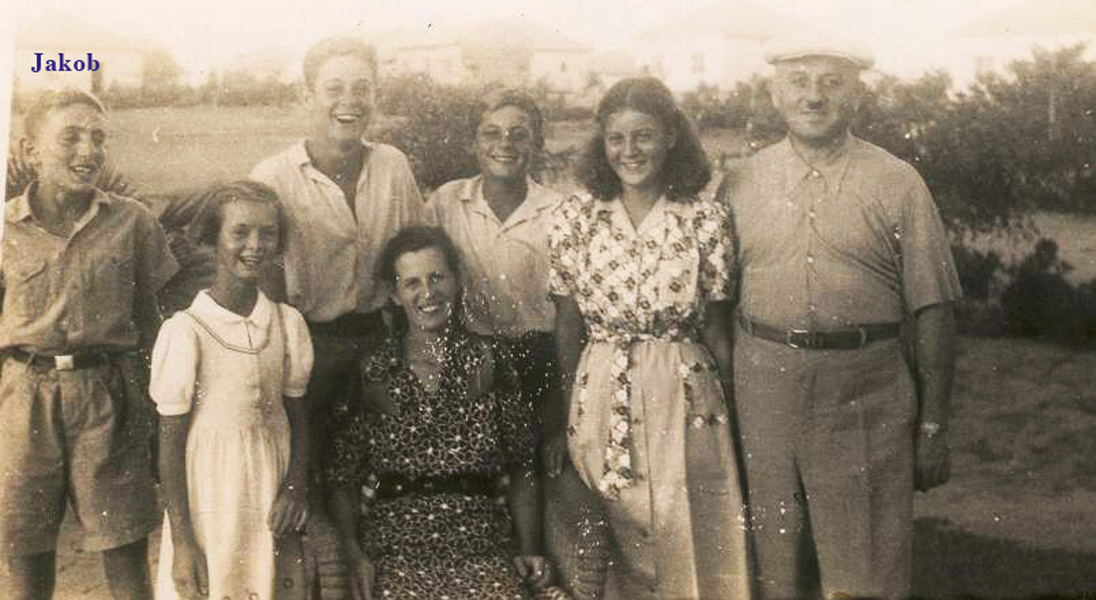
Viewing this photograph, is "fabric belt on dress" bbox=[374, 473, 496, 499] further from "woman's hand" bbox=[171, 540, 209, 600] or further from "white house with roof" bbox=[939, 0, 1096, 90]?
"white house with roof" bbox=[939, 0, 1096, 90]

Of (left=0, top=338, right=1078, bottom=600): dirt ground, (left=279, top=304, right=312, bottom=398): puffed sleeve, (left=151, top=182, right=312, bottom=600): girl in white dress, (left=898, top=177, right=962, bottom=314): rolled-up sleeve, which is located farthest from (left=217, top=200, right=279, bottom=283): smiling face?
(left=898, top=177, right=962, bottom=314): rolled-up sleeve

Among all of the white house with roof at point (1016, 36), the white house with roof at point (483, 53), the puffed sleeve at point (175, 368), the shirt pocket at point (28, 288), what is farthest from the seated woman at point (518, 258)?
the white house with roof at point (1016, 36)

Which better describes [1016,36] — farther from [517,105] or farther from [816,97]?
[517,105]

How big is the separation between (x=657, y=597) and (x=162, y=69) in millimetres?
2129

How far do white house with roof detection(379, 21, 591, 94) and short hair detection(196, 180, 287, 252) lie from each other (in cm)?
51

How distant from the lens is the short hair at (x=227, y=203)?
349cm

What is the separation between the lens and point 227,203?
349 centimetres

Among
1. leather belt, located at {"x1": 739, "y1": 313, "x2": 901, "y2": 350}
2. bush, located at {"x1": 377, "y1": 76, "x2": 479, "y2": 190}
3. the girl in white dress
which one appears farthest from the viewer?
bush, located at {"x1": 377, "y1": 76, "x2": 479, "y2": 190}

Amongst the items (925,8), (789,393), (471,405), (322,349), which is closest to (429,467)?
(471,405)

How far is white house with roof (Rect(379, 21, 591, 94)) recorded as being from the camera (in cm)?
358

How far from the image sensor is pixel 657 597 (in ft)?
11.4

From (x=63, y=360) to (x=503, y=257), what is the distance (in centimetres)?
128

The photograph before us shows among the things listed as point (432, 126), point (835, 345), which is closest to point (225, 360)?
point (432, 126)

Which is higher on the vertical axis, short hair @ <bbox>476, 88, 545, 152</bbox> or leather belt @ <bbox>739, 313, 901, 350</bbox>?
short hair @ <bbox>476, 88, 545, 152</bbox>
